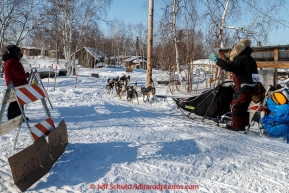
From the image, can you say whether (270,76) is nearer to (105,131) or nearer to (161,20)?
(105,131)

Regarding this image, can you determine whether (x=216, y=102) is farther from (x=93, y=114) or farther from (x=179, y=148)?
(x=93, y=114)

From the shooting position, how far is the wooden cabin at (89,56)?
4574cm

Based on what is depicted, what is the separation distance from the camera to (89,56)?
4806 cm

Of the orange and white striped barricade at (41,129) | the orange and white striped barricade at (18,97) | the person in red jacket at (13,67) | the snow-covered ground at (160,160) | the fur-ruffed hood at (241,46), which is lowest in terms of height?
the snow-covered ground at (160,160)

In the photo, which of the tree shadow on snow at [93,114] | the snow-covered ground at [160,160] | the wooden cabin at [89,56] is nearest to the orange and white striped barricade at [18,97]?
the snow-covered ground at [160,160]

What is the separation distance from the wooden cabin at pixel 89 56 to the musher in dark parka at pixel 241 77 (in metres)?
40.7

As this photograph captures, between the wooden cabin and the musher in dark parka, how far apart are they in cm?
4068

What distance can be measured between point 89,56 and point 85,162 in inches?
1847

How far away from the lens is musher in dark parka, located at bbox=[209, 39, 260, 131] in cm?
448

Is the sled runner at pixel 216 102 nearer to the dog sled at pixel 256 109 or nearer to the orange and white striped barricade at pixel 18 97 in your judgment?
the dog sled at pixel 256 109

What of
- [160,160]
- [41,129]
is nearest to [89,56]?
[41,129]

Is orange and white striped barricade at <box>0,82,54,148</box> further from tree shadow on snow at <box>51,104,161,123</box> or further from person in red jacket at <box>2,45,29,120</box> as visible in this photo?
tree shadow on snow at <box>51,104,161,123</box>

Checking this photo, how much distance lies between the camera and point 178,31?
13.3 m

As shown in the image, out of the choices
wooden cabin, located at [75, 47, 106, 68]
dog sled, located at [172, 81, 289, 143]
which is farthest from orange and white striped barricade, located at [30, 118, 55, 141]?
wooden cabin, located at [75, 47, 106, 68]
